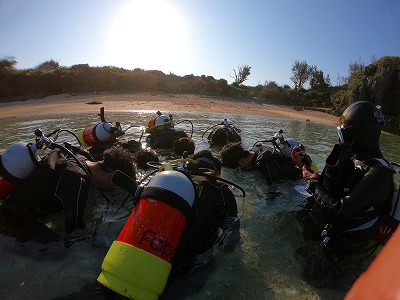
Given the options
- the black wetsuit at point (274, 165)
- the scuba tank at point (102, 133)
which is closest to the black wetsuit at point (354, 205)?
the black wetsuit at point (274, 165)

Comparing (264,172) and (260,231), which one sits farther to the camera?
(264,172)

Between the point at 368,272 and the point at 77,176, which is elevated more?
the point at 368,272

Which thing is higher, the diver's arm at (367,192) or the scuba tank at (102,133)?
the diver's arm at (367,192)

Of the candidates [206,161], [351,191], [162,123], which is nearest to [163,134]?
[162,123]

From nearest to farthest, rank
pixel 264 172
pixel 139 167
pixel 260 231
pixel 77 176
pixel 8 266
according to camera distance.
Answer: pixel 8 266
pixel 77 176
pixel 260 231
pixel 264 172
pixel 139 167

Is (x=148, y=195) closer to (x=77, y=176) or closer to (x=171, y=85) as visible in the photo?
(x=77, y=176)

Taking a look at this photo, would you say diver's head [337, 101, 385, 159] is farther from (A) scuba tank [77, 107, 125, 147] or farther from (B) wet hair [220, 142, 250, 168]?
(A) scuba tank [77, 107, 125, 147]

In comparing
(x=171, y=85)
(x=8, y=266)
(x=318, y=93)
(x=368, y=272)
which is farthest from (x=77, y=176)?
(x=318, y=93)

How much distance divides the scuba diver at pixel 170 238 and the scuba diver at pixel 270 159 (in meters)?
1.83

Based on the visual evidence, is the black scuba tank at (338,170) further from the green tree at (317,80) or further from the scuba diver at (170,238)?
the green tree at (317,80)

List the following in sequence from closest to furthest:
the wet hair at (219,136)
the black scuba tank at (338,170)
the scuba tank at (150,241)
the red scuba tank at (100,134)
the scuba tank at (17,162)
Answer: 1. the scuba tank at (150,241)
2. the black scuba tank at (338,170)
3. the scuba tank at (17,162)
4. the red scuba tank at (100,134)
5. the wet hair at (219,136)

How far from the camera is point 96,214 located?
4.11 meters

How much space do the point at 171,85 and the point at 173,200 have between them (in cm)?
3050

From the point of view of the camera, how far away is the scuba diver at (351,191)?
2.51 meters
